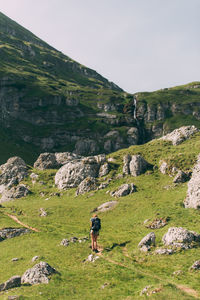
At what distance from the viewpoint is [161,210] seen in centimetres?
4994

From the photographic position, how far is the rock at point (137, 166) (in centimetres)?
7512

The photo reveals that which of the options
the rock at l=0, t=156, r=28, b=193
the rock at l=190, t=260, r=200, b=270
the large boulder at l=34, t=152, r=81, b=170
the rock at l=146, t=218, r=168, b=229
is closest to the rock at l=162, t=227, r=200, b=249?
the rock at l=190, t=260, r=200, b=270

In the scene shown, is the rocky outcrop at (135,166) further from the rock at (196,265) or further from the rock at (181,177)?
the rock at (196,265)

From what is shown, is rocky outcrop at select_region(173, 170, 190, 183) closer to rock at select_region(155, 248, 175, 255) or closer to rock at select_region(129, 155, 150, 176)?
rock at select_region(129, 155, 150, 176)

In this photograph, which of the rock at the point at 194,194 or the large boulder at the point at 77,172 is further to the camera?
the large boulder at the point at 77,172

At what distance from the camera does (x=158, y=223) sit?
4388 centimetres

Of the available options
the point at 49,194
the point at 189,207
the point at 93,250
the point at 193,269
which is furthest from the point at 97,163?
the point at 193,269

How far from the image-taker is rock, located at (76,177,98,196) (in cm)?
7486

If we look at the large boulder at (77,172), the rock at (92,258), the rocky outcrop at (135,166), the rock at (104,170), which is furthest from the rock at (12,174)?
the rock at (92,258)

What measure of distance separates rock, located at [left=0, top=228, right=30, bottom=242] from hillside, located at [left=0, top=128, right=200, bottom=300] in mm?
1559

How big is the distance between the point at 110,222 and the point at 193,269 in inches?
1090

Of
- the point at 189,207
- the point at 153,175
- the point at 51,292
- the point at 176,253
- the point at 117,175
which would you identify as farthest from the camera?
the point at 117,175

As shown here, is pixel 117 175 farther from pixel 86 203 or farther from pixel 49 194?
pixel 49 194

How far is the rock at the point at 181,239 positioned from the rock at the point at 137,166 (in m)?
41.8
